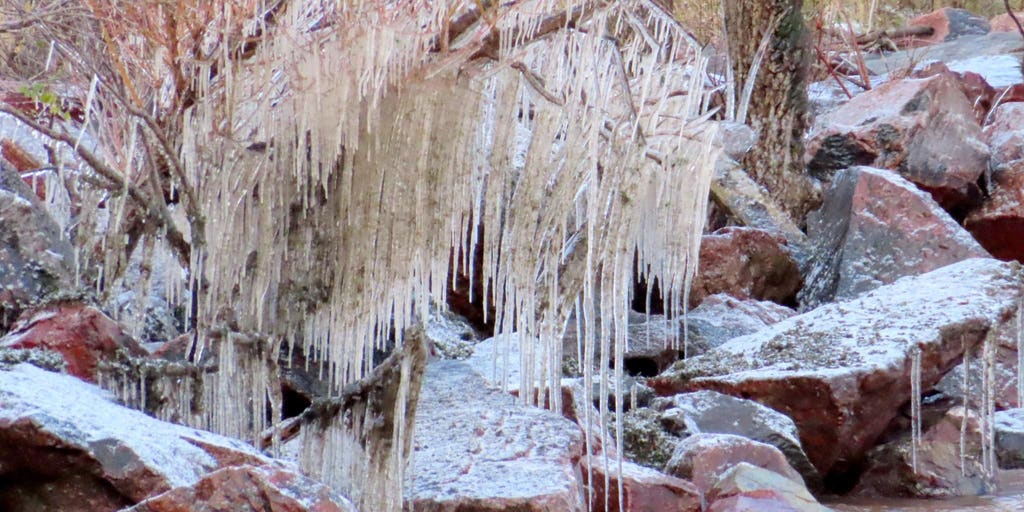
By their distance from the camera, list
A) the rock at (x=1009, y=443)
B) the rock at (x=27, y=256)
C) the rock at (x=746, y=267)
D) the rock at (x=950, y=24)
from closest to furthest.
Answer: the rock at (x=27, y=256) → the rock at (x=1009, y=443) → the rock at (x=746, y=267) → the rock at (x=950, y=24)

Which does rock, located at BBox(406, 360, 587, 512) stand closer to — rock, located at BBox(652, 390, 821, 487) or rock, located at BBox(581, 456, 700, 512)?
rock, located at BBox(581, 456, 700, 512)

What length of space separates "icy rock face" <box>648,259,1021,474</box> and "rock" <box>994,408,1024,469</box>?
53 cm

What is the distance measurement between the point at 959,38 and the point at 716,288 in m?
11.0

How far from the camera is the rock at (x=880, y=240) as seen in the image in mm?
8500

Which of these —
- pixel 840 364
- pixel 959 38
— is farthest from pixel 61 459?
pixel 959 38

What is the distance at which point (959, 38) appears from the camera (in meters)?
18.0

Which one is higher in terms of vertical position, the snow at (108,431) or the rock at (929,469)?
the snow at (108,431)

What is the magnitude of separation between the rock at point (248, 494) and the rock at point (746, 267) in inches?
225

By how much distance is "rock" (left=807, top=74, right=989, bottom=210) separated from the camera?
10.4m

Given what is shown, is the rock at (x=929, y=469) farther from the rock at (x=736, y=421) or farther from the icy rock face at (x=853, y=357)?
the rock at (x=736, y=421)

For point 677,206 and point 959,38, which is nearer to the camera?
point 677,206

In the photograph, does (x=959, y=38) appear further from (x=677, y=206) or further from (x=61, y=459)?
(x=61, y=459)

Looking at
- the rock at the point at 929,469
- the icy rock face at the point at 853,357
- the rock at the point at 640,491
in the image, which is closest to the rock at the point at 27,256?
the rock at the point at 640,491

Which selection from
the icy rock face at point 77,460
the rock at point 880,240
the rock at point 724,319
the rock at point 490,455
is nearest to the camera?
the icy rock face at point 77,460
